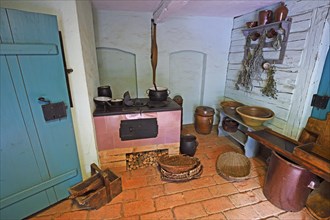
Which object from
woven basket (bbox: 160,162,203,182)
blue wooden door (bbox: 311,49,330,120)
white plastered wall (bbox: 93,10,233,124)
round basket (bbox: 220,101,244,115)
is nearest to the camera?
blue wooden door (bbox: 311,49,330,120)

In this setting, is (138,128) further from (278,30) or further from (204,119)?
(278,30)

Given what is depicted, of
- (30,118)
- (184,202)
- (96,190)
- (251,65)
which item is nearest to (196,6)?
(251,65)

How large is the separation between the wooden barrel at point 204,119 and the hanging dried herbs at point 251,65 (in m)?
0.76

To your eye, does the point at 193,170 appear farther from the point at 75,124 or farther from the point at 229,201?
the point at 75,124

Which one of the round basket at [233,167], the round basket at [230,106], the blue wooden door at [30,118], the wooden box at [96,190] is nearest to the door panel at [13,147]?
the blue wooden door at [30,118]

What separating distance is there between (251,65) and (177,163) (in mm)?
1900

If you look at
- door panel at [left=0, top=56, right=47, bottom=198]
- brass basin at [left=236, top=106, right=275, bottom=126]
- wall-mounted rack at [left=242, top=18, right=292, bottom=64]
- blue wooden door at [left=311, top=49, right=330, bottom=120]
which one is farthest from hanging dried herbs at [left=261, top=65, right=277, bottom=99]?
door panel at [left=0, top=56, right=47, bottom=198]

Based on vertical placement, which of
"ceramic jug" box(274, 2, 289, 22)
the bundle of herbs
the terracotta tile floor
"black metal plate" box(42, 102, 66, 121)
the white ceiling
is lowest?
the terracotta tile floor

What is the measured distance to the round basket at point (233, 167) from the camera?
80.7 inches

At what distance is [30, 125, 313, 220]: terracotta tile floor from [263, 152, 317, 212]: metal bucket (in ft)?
0.31

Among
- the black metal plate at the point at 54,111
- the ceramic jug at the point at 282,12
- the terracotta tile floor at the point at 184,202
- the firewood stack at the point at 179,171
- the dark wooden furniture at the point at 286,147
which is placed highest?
the ceramic jug at the point at 282,12

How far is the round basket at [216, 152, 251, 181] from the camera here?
6.72 feet

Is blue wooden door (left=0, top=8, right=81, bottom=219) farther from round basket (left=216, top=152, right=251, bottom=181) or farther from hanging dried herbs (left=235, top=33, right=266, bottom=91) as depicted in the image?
hanging dried herbs (left=235, top=33, right=266, bottom=91)

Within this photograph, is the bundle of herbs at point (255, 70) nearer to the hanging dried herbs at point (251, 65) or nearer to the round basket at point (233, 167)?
the hanging dried herbs at point (251, 65)
